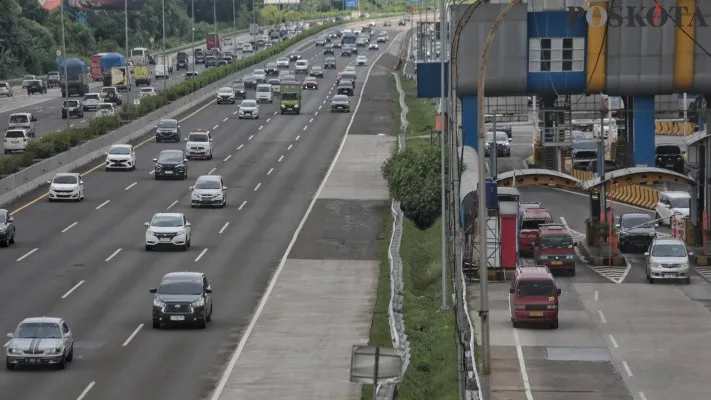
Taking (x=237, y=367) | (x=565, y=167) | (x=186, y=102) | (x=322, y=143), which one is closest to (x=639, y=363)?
(x=237, y=367)

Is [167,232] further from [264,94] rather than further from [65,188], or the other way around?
[264,94]

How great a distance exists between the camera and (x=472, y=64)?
65500mm

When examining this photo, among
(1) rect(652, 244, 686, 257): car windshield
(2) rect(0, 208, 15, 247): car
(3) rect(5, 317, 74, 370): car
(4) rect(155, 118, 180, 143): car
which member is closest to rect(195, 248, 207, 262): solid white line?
(2) rect(0, 208, 15, 247): car

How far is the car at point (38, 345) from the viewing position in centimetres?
3972

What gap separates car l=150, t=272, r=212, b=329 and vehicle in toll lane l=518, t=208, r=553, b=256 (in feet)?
69.8

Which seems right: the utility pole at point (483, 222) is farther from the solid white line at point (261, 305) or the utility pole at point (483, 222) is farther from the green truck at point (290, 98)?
the green truck at point (290, 98)

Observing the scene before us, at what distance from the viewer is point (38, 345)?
39844mm

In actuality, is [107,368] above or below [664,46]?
below

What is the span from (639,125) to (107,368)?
1367 inches

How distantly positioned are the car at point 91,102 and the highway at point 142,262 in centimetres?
2729

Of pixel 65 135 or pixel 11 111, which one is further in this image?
pixel 11 111

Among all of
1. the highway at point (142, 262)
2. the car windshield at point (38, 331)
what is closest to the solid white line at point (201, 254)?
the highway at point (142, 262)

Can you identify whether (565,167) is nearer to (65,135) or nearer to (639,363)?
(65,135)

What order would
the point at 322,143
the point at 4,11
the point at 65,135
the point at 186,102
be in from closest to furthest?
1. the point at 65,135
2. the point at 322,143
3. the point at 186,102
4. the point at 4,11
